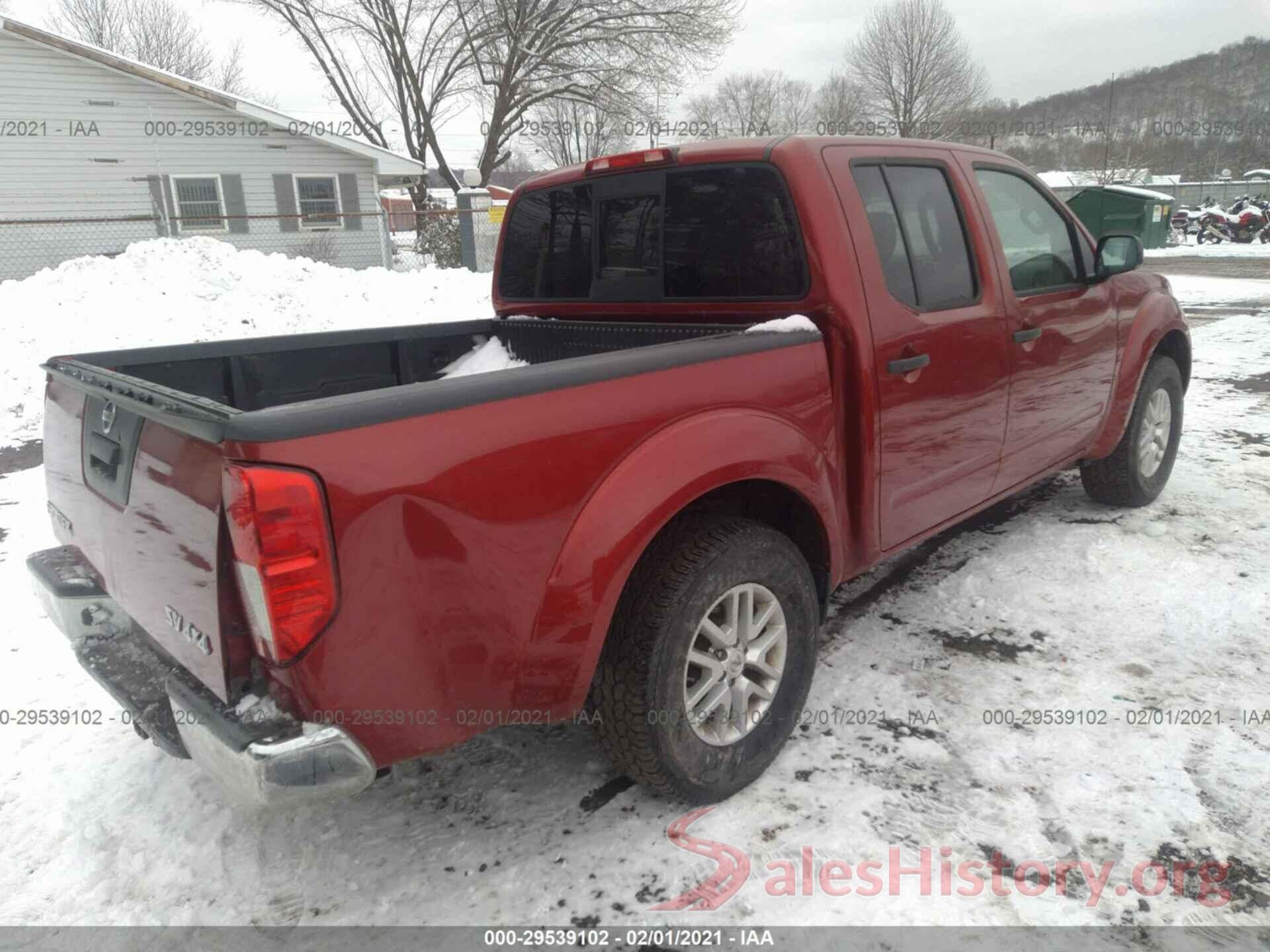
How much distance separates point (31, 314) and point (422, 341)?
8925 millimetres

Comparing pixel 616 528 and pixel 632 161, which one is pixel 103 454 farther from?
pixel 632 161

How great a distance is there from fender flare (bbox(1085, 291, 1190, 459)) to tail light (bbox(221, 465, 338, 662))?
12.9 feet

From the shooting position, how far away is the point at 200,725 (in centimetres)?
179

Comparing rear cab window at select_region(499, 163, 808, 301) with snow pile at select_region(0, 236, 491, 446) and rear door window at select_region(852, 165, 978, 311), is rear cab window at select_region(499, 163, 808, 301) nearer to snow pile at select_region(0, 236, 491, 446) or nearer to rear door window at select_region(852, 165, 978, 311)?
rear door window at select_region(852, 165, 978, 311)

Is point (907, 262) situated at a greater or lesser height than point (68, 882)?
greater

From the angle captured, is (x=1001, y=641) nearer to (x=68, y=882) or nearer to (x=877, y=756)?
(x=877, y=756)

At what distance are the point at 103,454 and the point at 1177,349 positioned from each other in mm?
5265

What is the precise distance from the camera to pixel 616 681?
2.25 metres

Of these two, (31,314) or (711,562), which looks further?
(31,314)

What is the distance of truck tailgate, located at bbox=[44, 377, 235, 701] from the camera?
1.74 metres

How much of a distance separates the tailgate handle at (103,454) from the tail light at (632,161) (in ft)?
6.20

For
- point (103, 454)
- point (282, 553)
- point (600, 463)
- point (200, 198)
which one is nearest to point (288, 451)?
point (282, 553)

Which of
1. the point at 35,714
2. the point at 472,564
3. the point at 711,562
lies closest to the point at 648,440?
the point at 711,562

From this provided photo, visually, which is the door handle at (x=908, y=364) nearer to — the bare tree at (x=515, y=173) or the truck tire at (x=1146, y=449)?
the truck tire at (x=1146, y=449)
